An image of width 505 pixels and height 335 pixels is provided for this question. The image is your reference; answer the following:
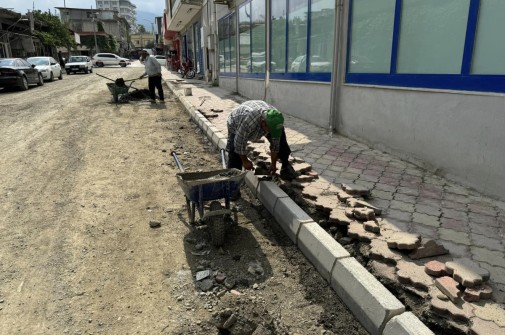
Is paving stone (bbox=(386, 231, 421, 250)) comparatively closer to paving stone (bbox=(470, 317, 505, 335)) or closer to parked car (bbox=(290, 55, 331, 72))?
paving stone (bbox=(470, 317, 505, 335))

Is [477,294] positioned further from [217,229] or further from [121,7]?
[121,7]

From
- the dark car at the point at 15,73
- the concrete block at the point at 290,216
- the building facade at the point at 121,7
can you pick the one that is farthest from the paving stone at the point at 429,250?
the building facade at the point at 121,7

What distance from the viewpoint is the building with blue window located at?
13.2ft

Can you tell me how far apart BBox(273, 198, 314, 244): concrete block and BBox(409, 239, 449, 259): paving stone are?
105 cm

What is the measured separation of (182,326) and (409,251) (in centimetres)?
190

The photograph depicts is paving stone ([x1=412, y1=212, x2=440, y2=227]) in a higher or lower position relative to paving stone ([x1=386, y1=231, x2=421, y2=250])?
lower

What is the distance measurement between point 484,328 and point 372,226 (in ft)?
4.08

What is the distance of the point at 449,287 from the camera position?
95.8 inches

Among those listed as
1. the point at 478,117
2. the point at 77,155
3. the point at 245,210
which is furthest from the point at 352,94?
the point at 77,155

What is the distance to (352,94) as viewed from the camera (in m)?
6.54

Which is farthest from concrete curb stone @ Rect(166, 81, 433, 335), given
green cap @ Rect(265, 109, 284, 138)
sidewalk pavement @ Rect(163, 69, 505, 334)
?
green cap @ Rect(265, 109, 284, 138)

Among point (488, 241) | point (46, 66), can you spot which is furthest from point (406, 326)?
point (46, 66)

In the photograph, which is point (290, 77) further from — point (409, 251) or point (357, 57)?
point (409, 251)

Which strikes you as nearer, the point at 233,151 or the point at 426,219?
the point at 426,219
